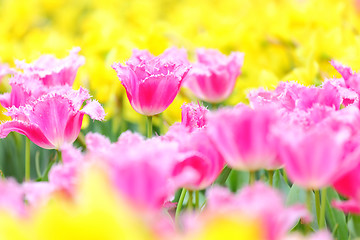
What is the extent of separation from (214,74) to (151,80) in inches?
9.5

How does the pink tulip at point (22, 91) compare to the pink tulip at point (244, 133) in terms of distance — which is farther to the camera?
the pink tulip at point (22, 91)

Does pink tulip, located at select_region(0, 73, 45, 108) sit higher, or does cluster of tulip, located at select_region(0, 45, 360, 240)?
pink tulip, located at select_region(0, 73, 45, 108)

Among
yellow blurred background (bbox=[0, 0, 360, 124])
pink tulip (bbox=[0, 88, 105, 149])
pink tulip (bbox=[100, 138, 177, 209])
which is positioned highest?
yellow blurred background (bbox=[0, 0, 360, 124])

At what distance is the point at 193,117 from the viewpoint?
0.69m

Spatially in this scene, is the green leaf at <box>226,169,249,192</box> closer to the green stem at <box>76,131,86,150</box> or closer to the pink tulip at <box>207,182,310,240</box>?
the green stem at <box>76,131,86,150</box>

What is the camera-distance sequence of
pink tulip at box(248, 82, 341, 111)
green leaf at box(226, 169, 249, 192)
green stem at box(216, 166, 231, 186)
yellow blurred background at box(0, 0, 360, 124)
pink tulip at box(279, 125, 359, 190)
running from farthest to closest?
yellow blurred background at box(0, 0, 360, 124) → green leaf at box(226, 169, 249, 192) → green stem at box(216, 166, 231, 186) → pink tulip at box(248, 82, 341, 111) → pink tulip at box(279, 125, 359, 190)

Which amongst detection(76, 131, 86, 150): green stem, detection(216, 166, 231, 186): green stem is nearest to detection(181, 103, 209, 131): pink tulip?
detection(216, 166, 231, 186): green stem

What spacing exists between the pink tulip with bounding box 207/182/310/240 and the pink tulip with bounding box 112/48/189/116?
34cm

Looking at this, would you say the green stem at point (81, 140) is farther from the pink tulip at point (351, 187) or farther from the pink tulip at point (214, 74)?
the pink tulip at point (351, 187)

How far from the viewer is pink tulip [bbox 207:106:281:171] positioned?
0.52 m

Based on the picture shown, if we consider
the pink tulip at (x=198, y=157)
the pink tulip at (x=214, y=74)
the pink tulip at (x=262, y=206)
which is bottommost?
the pink tulip at (x=262, y=206)

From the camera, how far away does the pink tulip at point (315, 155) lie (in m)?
0.49

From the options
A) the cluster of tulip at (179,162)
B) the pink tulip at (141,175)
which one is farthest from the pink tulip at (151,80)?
the pink tulip at (141,175)

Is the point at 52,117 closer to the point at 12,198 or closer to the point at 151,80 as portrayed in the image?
the point at 151,80
